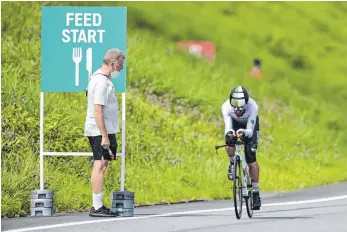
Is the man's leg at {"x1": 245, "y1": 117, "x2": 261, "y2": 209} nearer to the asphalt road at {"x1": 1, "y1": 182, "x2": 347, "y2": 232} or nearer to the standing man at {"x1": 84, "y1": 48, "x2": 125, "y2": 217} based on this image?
the asphalt road at {"x1": 1, "y1": 182, "x2": 347, "y2": 232}

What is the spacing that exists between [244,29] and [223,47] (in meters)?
1.31

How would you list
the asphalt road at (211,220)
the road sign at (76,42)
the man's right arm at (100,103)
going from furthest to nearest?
1. the road sign at (76,42)
2. the man's right arm at (100,103)
3. the asphalt road at (211,220)

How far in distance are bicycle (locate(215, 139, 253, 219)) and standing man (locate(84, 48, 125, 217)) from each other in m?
1.16

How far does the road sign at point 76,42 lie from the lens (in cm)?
1206

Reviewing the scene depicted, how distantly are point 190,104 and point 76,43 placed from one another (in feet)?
24.8

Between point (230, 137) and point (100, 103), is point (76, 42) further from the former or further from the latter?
point (230, 137)

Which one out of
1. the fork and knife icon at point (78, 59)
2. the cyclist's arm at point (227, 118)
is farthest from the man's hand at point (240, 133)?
the fork and knife icon at point (78, 59)

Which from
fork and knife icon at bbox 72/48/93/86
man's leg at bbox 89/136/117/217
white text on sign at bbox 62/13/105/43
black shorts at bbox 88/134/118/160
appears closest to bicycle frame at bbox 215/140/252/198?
black shorts at bbox 88/134/118/160

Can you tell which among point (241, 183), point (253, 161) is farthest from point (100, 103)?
point (253, 161)

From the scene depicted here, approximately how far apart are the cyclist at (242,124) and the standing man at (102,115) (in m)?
1.21

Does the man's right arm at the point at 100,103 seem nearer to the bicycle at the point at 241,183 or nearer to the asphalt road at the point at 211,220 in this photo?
the asphalt road at the point at 211,220

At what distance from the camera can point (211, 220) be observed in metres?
11.3

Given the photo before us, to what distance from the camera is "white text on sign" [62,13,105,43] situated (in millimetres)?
12117

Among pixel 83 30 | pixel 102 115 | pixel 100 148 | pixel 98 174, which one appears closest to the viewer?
pixel 102 115
